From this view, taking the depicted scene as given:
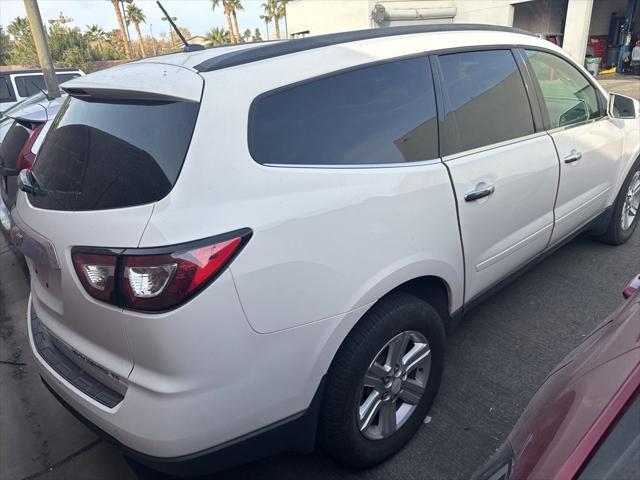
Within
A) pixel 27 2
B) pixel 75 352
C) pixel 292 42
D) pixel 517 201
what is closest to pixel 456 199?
pixel 517 201

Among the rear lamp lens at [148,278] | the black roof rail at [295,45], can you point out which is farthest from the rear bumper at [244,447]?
the black roof rail at [295,45]

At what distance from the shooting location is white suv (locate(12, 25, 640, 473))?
1.58 metres

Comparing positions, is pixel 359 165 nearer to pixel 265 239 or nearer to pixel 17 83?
pixel 265 239

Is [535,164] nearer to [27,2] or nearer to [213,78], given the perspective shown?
[213,78]

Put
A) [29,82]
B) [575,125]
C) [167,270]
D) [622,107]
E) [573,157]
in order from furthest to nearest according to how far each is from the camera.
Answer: [29,82] → [622,107] → [575,125] → [573,157] → [167,270]

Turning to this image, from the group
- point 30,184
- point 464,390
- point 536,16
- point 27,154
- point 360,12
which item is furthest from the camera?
point 360,12

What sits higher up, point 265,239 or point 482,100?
point 482,100

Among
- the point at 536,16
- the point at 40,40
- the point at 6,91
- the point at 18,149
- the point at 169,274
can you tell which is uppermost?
the point at 40,40

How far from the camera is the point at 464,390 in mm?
2658

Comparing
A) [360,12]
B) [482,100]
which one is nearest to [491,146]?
[482,100]

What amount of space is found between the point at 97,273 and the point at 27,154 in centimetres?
254

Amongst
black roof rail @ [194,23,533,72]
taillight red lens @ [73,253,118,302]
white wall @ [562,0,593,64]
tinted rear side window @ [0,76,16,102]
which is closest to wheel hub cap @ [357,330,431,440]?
taillight red lens @ [73,253,118,302]

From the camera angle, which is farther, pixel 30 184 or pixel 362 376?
pixel 30 184

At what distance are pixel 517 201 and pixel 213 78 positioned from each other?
1.78 meters
